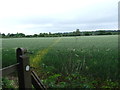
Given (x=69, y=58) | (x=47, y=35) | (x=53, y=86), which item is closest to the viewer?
(x=53, y=86)

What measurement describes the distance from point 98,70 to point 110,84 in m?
0.65

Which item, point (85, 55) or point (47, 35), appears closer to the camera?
point (85, 55)

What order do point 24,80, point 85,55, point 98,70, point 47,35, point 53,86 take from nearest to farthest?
1. point 24,80
2. point 53,86
3. point 98,70
4. point 85,55
5. point 47,35

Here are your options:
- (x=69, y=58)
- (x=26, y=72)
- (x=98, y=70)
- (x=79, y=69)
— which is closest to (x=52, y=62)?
(x=69, y=58)

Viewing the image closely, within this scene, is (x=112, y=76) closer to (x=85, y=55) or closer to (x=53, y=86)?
(x=53, y=86)

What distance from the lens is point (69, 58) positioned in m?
4.84

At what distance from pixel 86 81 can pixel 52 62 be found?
1.47m

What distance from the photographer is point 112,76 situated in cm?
379

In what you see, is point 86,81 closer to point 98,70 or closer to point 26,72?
point 98,70

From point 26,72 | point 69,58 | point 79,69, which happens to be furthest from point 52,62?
point 26,72

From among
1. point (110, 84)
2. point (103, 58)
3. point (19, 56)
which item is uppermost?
point (19, 56)

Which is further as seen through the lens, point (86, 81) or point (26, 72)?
point (86, 81)

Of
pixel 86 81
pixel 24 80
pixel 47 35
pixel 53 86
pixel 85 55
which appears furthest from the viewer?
pixel 47 35

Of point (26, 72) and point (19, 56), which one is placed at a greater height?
point (19, 56)
